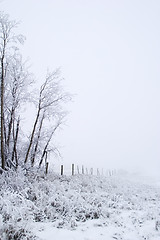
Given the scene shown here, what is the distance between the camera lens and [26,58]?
13.8m

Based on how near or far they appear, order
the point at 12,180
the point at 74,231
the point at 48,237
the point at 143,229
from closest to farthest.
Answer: the point at 48,237, the point at 74,231, the point at 143,229, the point at 12,180

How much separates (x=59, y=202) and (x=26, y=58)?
35.8 feet

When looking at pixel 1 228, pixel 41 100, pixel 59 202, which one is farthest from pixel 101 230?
pixel 41 100

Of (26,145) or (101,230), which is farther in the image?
(26,145)

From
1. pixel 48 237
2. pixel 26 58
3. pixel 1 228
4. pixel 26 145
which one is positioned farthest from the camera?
pixel 26 145

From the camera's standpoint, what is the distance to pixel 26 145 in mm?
17266

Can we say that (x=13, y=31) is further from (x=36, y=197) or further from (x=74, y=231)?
(x=74, y=231)

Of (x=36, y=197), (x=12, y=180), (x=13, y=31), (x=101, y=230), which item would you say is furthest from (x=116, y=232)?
(x=13, y=31)

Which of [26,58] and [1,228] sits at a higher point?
[26,58]

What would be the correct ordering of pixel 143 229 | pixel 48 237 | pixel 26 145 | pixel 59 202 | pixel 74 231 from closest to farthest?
pixel 48 237, pixel 74 231, pixel 143 229, pixel 59 202, pixel 26 145

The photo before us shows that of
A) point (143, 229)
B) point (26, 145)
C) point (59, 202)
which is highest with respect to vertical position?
point (26, 145)

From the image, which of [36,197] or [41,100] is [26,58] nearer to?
[41,100]

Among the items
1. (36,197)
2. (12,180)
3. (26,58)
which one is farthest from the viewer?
(26,58)

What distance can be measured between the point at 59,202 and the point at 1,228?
3.35 m
